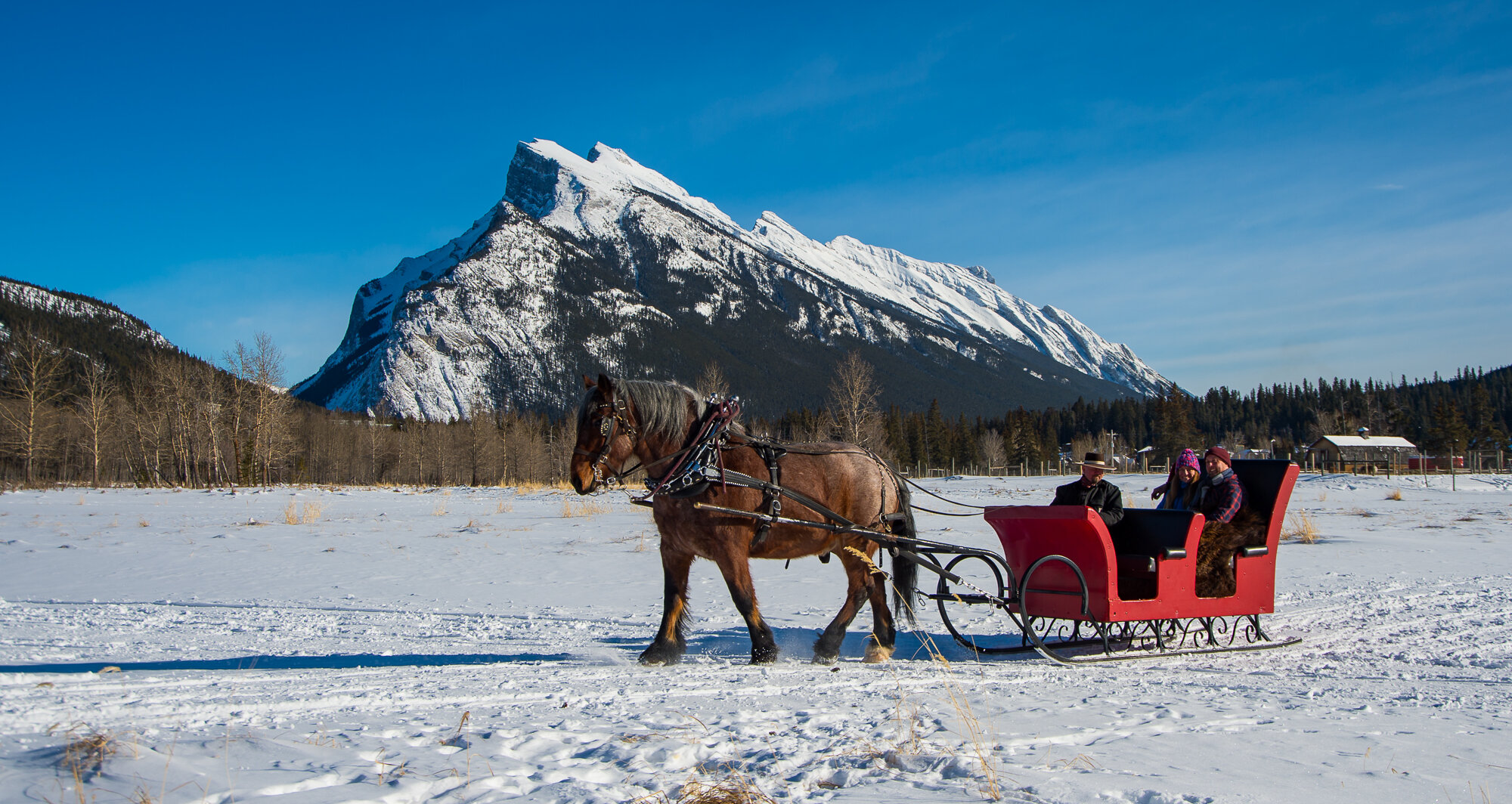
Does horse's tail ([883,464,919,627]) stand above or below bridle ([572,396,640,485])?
below

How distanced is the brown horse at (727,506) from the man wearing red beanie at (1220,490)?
109 inches

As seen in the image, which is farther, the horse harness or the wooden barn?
the wooden barn

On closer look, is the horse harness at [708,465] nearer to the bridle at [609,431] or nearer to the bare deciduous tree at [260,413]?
the bridle at [609,431]

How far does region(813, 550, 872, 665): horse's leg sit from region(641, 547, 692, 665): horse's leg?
40.3 inches

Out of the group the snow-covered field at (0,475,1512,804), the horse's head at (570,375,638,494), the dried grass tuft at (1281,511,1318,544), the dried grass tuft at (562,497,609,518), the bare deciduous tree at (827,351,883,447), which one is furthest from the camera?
the bare deciduous tree at (827,351,883,447)

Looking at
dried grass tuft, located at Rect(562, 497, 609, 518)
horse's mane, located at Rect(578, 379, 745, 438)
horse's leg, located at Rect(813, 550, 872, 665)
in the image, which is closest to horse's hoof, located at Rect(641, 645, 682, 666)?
horse's leg, located at Rect(813, 550, 872, 665)

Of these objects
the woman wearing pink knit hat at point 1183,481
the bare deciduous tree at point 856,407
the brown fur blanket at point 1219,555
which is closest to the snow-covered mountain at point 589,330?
the bare deciduous tree at point 856,407

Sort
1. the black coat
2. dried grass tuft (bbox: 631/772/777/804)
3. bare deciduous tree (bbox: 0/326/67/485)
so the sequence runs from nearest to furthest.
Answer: dried grass tuft (bbox: 631/772/777/804)
the black coat
bare deciduous tree (bbox: 0/326/67/485)

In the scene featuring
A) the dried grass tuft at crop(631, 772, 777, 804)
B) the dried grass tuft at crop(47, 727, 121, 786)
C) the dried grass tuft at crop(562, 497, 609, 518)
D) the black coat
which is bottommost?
the dried grass tuft at crop(562, 497, 609, 518)

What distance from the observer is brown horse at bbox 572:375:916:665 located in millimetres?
5426

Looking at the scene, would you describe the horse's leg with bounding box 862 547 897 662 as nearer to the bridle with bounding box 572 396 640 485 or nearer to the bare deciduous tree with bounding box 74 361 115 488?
the bridle with bounding box 572 396 640 485

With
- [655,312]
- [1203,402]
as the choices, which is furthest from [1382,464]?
[655,312]

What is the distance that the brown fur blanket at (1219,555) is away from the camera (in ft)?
20.4

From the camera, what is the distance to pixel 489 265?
14525 cm
